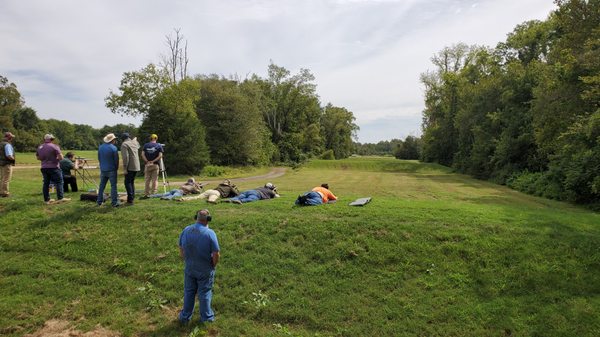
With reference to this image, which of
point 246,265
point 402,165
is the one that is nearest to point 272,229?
point 246,265

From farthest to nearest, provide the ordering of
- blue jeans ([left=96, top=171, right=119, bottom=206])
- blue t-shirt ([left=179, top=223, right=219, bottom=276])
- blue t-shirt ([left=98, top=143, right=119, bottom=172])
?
1. blue jeans ([left=96, top=171, right=119, bottom=206])
2. blue t-shirt ([left=98, top=143, right=119, bottom=172])
3. blue t-shirt ([left=179, top=223, right=219, bottom=276])

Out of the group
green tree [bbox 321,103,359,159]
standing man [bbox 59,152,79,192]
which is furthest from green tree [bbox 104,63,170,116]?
green tree [bbox 321,103,359,159]

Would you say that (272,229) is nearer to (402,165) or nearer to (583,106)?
(583,106)

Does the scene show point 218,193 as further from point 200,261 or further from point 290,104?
point 290,104

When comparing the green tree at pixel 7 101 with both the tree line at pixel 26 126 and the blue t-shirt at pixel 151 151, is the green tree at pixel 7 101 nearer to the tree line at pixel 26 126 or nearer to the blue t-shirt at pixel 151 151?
the tree line at pixel 26 126

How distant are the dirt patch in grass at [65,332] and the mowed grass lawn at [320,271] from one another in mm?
137

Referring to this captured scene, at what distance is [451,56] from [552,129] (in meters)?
50.3

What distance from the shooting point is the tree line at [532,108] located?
17391 mm

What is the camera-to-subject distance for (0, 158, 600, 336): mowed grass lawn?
23.0 feet

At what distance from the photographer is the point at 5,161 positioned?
12.8 meters

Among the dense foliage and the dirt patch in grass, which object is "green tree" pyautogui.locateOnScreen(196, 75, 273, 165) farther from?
the dirt patch in grass

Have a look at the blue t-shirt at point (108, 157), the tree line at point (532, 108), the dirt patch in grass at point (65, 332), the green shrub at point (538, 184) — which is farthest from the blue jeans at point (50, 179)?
the green shrub at point (538, 184)

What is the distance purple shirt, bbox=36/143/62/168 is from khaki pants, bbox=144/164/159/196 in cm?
284

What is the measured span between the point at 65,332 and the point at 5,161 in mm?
9090
